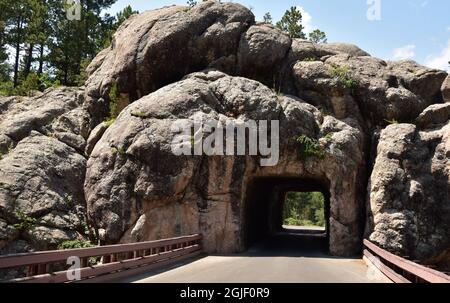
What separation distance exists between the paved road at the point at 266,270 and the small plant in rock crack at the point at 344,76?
10.2 m

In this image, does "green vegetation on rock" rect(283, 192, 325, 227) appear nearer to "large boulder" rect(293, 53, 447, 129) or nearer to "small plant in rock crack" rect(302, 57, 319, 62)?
"small plant in rock crack" rect(302, 57, 319, 62)

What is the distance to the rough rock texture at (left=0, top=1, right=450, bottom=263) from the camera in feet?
68.8

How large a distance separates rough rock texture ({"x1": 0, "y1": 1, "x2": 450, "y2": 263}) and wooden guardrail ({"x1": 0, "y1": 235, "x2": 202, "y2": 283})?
2.92 m

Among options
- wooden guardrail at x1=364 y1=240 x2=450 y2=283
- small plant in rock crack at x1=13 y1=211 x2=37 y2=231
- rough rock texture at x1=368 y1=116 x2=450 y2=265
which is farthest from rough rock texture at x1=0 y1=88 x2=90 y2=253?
wooden guardrail at x1=364 y1=240 x2=450 y2=283

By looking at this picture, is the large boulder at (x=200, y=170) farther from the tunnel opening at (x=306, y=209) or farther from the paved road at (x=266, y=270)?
the tunnel opening at (x=306, y=209)

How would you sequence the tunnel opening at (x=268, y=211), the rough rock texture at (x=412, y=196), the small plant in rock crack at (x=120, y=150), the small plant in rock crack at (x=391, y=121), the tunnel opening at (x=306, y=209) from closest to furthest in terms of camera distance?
the rough rock texture at (x=412, y=196), the small plant in rock crack at (x=120, y=150), the small plant in rock crack at (x=391, y=121), the tunnel opening at (x=268, y=211), the tunnel opening at (x=306, y=209)

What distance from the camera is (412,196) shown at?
2081 centimetres

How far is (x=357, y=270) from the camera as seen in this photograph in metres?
16.2

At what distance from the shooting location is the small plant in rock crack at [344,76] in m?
25.3

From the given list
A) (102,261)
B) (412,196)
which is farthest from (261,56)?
(102,261)

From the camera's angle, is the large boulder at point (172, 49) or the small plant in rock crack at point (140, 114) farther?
the large boulder at point (172, 49)

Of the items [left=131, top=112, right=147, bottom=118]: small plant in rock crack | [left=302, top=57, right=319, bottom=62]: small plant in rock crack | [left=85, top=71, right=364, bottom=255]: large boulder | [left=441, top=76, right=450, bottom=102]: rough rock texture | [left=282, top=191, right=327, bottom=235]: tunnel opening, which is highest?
[left=302, top=57, right=319, bottom=62]: small plant in rock crack

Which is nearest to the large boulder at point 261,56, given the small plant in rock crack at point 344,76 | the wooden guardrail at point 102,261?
the small plant in rock crack at point 344,76

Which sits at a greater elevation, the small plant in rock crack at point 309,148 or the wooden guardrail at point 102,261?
the small plant in rock crack at point 309,148
